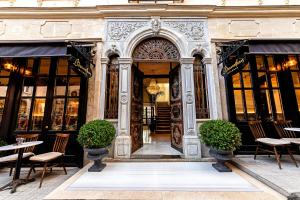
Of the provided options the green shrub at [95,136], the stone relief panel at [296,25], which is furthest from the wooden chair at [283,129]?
the green shrub at [95,136]

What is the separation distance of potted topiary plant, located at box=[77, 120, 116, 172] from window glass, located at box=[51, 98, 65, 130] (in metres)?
1.54

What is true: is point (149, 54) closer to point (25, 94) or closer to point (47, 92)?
point (47, 92)

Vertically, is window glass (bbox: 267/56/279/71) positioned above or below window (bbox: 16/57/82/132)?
above

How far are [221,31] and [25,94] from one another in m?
6.80

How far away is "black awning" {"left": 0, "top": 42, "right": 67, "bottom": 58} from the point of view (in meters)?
4.04

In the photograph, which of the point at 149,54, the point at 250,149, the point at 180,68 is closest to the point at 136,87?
the point at 149,54

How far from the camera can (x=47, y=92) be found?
4.69 m

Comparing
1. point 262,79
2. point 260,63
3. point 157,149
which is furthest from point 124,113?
point 260,63

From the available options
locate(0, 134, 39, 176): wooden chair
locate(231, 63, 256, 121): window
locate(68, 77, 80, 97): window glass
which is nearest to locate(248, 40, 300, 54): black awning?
locate(231, 63, 256, 121): window

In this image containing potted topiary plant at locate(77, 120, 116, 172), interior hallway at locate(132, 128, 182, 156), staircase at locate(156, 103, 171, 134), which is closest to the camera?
potted topiary plant at locate(77, 120, 116, 172)

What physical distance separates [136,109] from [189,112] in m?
1.88

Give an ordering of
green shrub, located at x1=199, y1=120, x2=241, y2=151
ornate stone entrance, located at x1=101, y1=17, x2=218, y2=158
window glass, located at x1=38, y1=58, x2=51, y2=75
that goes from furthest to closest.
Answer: window glass, located at x1=38, y1=58, x2=51, y2=75
ornate stone entrance, located at x1=101, y1=17, x2=218, y2=158
green shrub, located at x1=199, y1=120, x2=241, y2=151

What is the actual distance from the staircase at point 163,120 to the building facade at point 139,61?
5331 mm

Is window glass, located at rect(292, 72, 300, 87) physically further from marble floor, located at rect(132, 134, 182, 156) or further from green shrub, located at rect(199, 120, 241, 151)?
marble floor, located at rect(132, 134, 182, 156)
